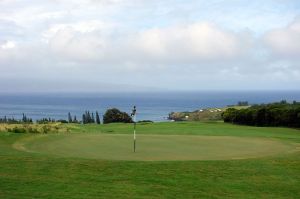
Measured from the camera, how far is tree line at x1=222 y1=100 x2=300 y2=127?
1660 inches

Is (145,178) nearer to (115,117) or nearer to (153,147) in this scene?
(153,147)

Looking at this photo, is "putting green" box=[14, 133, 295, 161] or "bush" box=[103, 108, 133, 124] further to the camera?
"bush" box=[103, 108, 133, 124]

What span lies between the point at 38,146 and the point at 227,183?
1109cm

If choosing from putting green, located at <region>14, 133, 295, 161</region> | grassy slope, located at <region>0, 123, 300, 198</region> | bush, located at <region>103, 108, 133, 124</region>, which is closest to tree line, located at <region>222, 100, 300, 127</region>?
putting green, located at <region>14, 133, 295, 161</region>

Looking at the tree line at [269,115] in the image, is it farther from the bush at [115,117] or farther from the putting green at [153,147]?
the bush at [115,117]

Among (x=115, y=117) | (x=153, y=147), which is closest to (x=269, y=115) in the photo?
(x=115, y=117)

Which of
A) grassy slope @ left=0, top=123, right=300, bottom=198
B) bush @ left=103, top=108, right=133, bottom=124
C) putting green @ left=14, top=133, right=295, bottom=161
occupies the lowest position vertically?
grassy slope @ left=0, top=123, right=300, bottom=198

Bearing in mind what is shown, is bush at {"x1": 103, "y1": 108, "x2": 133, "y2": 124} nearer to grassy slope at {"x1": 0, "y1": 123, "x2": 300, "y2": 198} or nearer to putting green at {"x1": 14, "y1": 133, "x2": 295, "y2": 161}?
putting green at {"x1": 14, "y1": 133, "x2": 295, "y2": 161}

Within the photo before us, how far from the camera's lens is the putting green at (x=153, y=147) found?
19.8 meters

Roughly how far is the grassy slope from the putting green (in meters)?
1.81

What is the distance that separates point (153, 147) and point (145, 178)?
7517 mm

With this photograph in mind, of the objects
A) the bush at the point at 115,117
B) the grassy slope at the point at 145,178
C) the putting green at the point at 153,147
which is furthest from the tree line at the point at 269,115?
the grassy slope at the point at 145,178

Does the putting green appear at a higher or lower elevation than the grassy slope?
higher

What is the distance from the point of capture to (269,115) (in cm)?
4472
